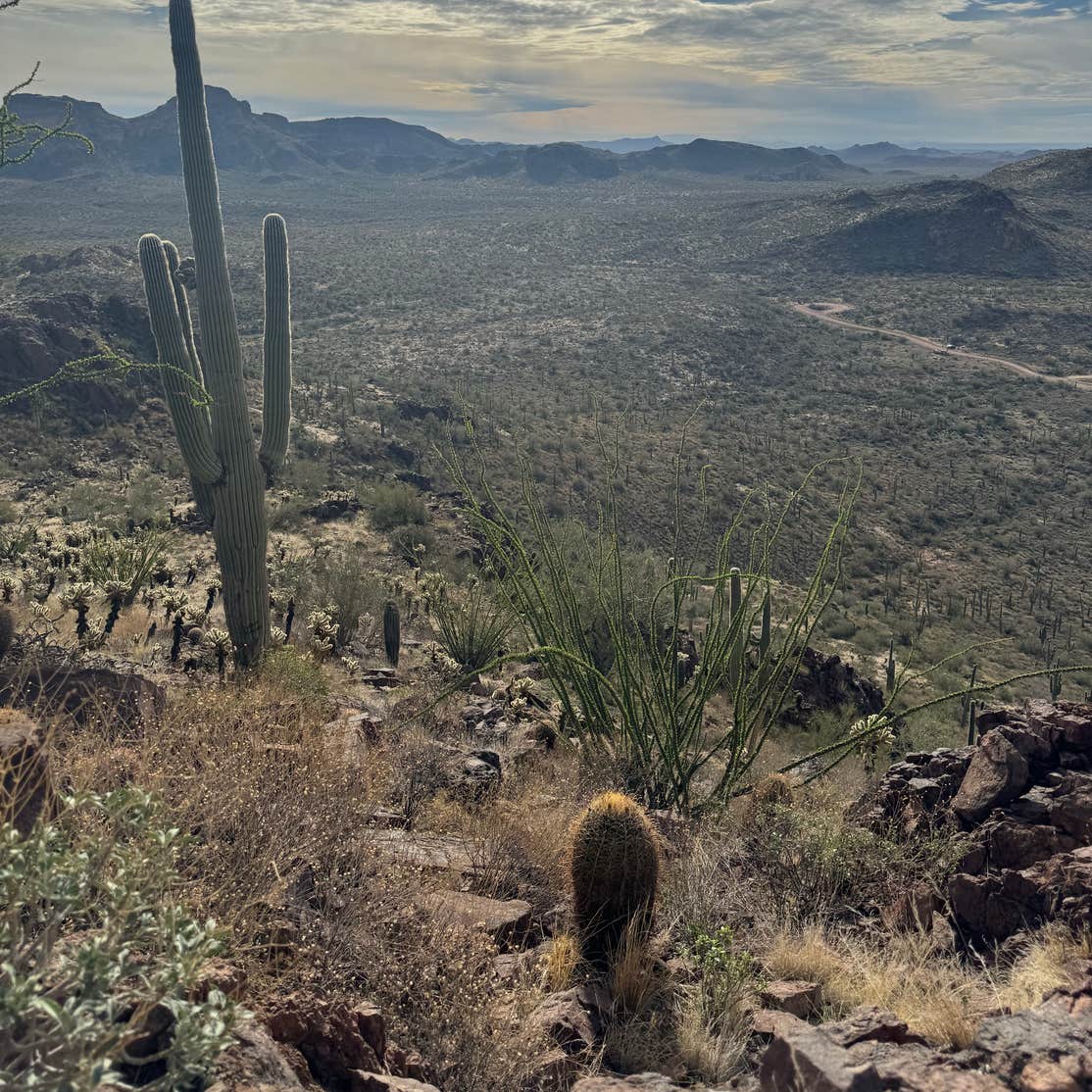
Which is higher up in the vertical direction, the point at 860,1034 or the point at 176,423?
the point at 176,423

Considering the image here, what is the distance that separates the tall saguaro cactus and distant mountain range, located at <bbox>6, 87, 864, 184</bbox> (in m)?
122

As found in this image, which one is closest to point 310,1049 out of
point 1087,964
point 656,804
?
point 1087,964

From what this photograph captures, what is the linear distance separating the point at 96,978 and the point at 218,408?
26.7ft

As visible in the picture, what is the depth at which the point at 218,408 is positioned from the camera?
30.8ft

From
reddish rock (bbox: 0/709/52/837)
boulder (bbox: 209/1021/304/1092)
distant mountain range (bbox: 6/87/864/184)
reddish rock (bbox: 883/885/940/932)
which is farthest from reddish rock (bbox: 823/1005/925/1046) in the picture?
distant mountain range (bbox: 6/87/864/184)

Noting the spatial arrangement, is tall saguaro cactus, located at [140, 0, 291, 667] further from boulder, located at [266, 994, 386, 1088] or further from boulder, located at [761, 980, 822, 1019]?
boulder, located at [761, 980, 822, 1019]

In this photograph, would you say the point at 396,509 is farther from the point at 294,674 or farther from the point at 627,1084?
the point at 627,1084

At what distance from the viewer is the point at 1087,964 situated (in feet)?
11.0

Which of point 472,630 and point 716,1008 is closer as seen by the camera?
point 716,1008

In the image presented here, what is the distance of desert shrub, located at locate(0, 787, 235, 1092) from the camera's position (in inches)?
77.3

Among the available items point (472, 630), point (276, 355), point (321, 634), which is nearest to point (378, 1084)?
point (321, 634)

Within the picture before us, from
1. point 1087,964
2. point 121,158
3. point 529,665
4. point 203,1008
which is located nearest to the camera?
point 203,1008

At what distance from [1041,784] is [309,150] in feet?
576

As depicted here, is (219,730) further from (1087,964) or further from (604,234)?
(604,234)
